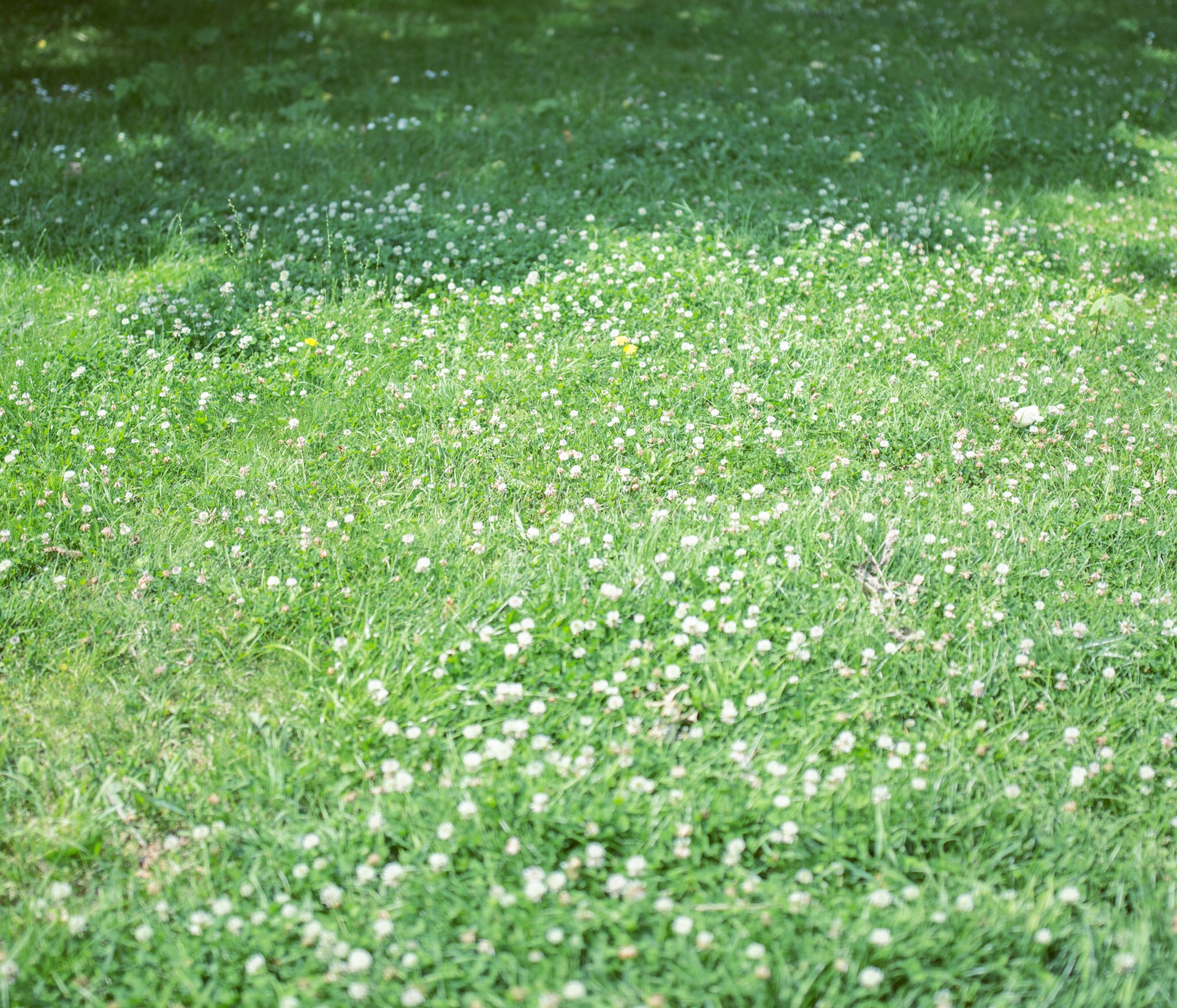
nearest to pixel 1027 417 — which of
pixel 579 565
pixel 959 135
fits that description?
pixel 579 565

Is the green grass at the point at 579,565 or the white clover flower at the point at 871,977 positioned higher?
the green grass at the point at 579,565

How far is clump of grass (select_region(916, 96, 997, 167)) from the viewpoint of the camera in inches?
277

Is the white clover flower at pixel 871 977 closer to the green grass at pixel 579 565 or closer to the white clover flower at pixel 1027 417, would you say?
the green grass at pixel 579 565

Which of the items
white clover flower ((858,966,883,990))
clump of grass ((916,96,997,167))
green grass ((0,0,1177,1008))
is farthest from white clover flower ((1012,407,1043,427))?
clump of grass ((916,96,997,167))

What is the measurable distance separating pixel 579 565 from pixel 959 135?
5.66 m

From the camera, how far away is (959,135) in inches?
278

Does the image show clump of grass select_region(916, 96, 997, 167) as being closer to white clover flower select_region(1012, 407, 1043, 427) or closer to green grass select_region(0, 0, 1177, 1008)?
green grass select_region(0, 0, 1177, 1008)

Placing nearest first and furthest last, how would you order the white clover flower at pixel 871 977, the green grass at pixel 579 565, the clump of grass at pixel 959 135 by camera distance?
the white clover flower at pixel 871 977 < the green grass at pixel 579 565 < the clump of grass at pixel 959 135

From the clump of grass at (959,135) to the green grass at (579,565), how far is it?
0.04 metres

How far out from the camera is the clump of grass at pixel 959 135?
704 cm

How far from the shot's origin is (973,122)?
7020 millimetres

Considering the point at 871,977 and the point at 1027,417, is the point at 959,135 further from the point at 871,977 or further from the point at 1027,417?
the point at 871,977

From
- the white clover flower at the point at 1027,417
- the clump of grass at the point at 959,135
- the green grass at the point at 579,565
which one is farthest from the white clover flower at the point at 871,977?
the clump of grass at the point at 959,135

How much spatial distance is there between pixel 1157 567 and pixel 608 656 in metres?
2.25
